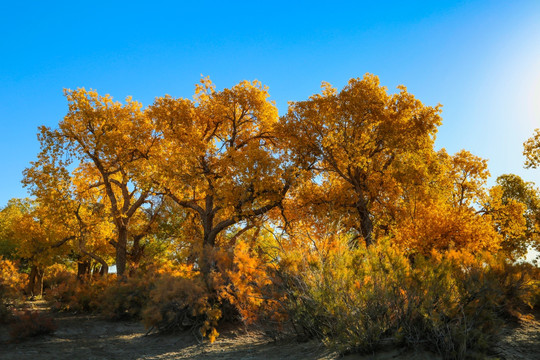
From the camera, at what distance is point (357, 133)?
52.8 feet

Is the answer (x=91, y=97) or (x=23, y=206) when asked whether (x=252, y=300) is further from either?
(x=23, y=206)

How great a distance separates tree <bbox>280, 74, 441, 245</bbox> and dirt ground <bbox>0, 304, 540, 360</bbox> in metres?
8.70

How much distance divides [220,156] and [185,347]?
35.7 feet

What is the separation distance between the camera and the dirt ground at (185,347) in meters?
5.94

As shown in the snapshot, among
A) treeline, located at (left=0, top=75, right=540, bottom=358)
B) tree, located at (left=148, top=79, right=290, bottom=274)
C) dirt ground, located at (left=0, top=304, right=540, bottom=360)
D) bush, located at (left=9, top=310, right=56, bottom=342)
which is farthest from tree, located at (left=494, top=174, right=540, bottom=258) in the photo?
bush, located at (left=9, top=310, right=56, bottom=342)

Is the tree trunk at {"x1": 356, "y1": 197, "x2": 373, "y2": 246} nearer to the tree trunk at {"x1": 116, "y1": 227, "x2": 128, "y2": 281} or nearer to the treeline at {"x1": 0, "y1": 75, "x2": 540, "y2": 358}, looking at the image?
the treeline at {"x1": 0, "y1": 75, "x2": 540, "y2": 358}

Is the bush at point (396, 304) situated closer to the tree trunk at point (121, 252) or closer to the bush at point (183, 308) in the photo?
the bush at point (183, 308)

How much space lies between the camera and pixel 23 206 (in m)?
39.9

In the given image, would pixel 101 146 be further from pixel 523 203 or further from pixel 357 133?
pixel 523 203

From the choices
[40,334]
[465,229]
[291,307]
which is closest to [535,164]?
[465,229]

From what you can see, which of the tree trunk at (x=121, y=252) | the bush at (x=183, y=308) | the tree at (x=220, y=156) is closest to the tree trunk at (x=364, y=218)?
the tree at (x=220, y=156)

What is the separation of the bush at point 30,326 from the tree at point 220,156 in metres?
6.81

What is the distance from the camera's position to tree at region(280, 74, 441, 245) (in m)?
15.9

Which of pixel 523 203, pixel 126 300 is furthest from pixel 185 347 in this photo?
pixel 523 203
